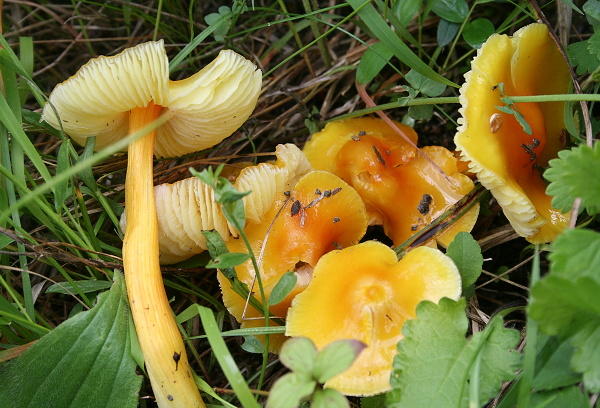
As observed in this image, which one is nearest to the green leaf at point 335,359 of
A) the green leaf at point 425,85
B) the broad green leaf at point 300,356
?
the broad green leaf at point 300,356

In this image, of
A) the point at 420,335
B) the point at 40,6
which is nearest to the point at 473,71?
the point at 420,335

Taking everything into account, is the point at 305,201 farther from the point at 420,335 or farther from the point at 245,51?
the point at 245,51

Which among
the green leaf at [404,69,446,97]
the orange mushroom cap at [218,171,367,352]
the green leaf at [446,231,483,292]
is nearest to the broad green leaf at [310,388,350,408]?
the orange mushroom cap at [218,171,367,352]

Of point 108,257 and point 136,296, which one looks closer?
point 136,296

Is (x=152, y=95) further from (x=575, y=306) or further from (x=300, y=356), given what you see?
(x=575, y=306)

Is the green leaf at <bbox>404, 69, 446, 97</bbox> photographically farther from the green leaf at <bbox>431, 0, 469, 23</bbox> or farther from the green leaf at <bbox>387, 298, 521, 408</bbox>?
the green leaf at <bbox>387, 298, 521, 408</bbox>

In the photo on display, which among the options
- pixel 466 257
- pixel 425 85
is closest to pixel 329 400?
pixel 466 257
